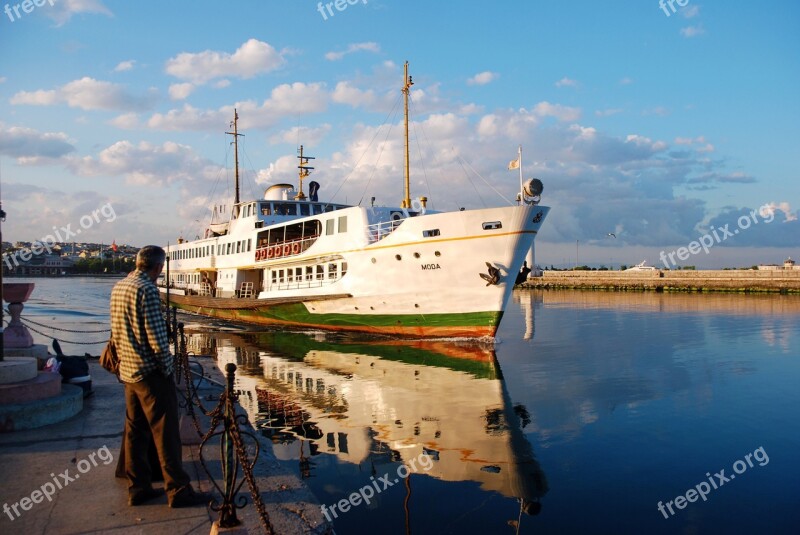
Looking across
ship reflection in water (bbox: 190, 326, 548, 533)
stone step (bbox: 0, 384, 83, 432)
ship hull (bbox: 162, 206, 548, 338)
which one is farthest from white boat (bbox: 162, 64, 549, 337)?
stone step (bbox: 0, 384, 83, 432)

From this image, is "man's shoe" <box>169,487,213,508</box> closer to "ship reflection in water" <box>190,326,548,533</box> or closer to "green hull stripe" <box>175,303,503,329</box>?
"ship reflection in water" <box>190,326,548,533</box>

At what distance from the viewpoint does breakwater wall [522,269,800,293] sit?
57.7m

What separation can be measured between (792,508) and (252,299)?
2324 centimetres

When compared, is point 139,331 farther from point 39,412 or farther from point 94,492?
point 39,412

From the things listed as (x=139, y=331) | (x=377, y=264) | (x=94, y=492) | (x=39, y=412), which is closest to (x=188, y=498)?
(x=94, y=492)

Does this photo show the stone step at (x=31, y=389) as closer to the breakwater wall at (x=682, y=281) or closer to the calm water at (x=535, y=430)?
the calm water at (x=535, y=430)

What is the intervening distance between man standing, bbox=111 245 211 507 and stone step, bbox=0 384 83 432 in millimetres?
2664

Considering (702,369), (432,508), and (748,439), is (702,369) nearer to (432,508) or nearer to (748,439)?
(748,439)

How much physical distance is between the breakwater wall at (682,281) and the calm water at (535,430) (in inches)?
1676

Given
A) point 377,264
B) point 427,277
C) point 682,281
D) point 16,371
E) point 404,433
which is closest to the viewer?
point 16,371

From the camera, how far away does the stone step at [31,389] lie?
6430mm

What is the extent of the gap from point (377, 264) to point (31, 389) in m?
14.9

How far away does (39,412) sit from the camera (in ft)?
21.7

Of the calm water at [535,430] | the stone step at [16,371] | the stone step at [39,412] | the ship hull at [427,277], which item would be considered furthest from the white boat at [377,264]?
the stone step at [16,371]
